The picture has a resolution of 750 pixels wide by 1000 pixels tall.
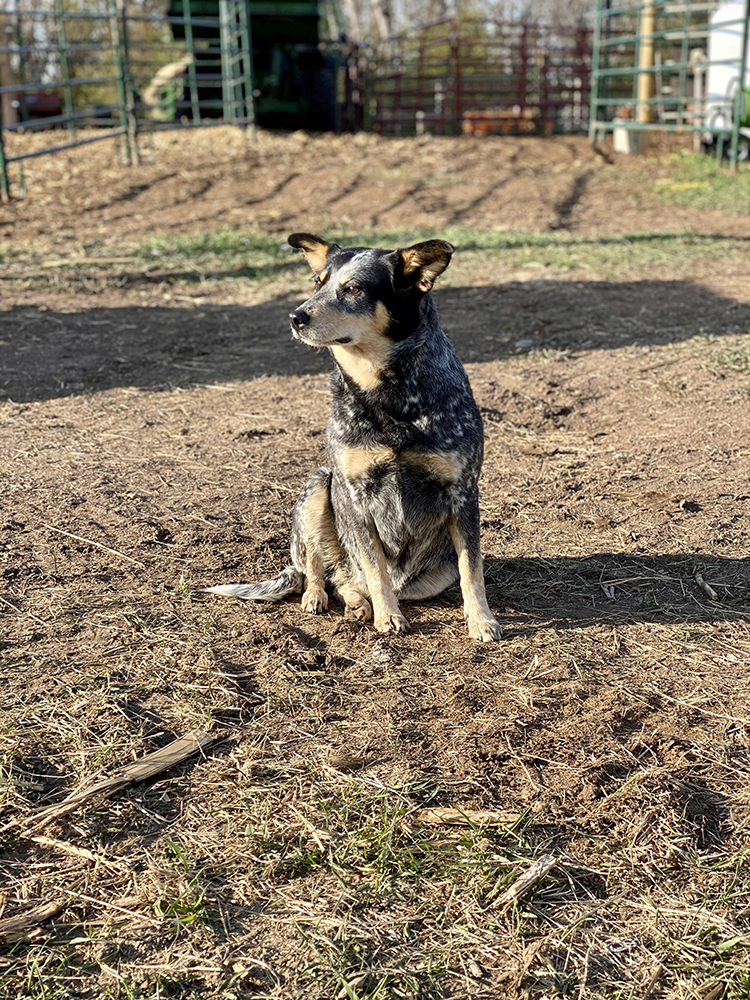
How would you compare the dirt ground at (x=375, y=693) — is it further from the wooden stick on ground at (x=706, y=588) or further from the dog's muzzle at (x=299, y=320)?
the dog's muzzle at (x=299, y=320)

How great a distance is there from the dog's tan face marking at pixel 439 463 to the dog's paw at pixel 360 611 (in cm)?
61

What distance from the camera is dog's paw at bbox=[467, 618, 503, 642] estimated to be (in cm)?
357

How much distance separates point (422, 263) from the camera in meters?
3.54

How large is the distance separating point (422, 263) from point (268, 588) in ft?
4.31

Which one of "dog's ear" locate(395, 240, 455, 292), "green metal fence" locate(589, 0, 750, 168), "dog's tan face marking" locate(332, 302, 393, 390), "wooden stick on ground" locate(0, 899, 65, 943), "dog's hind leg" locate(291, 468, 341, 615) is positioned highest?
"green metal fence" locate(589, 0, 750, 168)

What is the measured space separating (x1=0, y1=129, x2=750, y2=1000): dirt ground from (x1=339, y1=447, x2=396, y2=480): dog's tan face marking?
0.57 m

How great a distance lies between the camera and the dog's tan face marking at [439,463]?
11.7 ft

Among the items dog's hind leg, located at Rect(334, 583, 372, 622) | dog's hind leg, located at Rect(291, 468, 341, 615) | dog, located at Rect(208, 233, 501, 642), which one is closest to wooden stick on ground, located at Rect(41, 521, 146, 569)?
dog's hind leg, located at Rect(291, 468, 341, 615)

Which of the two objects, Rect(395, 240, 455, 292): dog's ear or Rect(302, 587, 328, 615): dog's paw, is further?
Rect(302, 587, 328, 615): dog's paw

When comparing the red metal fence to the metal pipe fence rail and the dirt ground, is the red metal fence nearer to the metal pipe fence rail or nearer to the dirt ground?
the metal pipe fence rail

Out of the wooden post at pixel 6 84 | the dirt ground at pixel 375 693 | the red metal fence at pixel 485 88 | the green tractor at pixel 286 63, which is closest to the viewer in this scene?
the dirt ground at pixel 375 693

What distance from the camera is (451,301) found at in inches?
328

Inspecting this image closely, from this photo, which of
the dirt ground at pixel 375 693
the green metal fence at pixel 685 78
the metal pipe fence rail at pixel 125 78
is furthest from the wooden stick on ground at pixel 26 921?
the green metal fence at pixel 685 78

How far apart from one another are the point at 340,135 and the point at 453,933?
16598 mm
